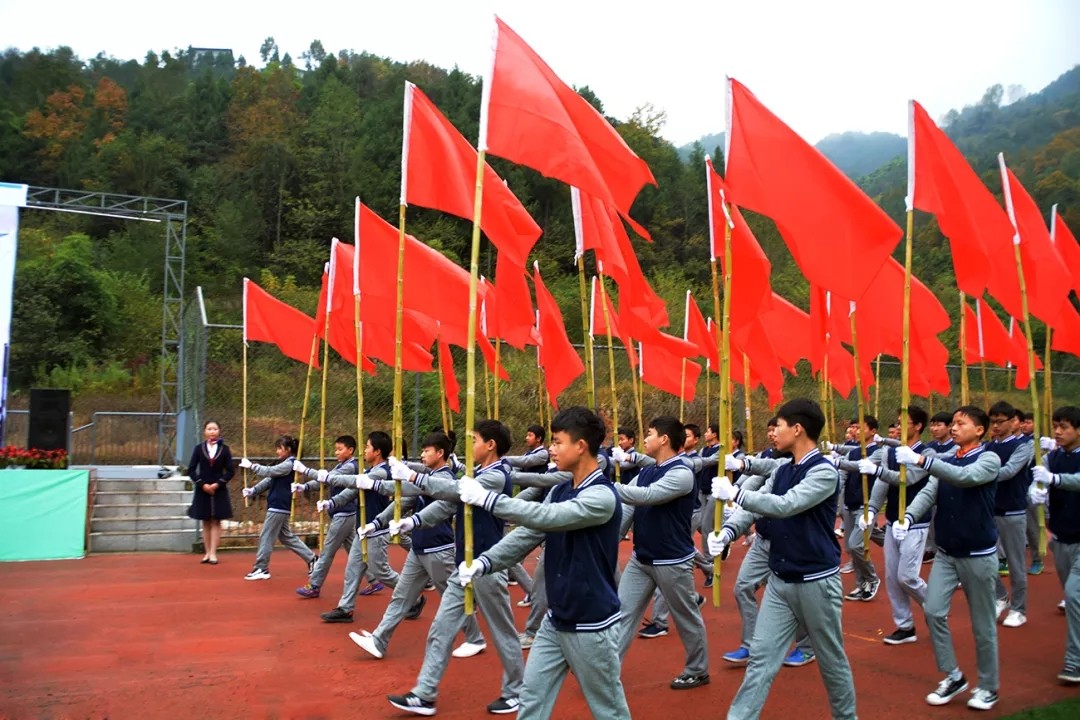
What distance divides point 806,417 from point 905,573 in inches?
117

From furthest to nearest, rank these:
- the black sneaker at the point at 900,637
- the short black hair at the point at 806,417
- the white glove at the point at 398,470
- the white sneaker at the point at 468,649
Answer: the black sneaker at the point at 900,637 → the white sneaker at the point at 468,649 → the white glove at the point at 398,470 → the short black hair at the point at 806,417

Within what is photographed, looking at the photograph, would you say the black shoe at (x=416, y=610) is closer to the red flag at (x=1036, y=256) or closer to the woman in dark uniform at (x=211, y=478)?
the woman in dark uniform at (x=211, y=478)

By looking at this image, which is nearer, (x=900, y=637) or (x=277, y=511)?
(x=900, y=637)

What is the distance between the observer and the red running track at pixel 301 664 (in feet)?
21.7

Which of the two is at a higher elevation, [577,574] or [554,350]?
[554,350]

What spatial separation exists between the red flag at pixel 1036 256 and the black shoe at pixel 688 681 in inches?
189

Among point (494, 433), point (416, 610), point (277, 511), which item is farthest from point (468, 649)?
point (277, 511)

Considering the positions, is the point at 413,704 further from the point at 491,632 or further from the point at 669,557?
the point at 669,557

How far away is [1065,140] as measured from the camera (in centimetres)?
5256

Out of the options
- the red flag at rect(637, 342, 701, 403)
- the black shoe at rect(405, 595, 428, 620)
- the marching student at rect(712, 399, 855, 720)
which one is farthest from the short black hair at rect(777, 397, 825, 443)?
the red flag at rect(637, 342, 701, 403)

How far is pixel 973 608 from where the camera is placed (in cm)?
657

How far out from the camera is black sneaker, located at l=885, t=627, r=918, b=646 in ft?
27.0

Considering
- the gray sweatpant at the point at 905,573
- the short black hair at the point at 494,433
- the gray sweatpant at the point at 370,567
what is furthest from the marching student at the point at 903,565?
the gray sweatpant at the point at 370,567

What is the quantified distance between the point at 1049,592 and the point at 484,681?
7.10 m
